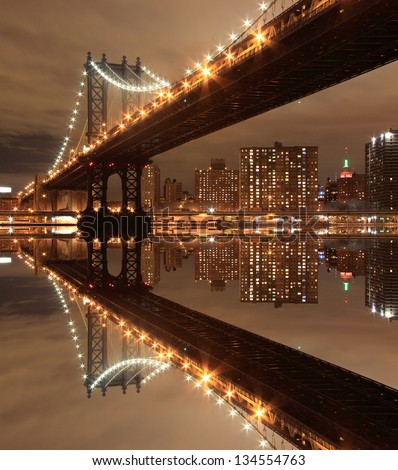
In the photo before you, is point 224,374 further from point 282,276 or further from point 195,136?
point 195,136

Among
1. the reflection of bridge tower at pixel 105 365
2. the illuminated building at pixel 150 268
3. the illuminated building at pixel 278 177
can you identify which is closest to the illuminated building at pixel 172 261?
the illuminated building at pixel 150 268

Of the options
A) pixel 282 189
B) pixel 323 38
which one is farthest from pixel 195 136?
pixel 282 189

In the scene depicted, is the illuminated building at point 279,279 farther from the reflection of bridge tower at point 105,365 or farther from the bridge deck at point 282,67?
the bridge deck at point 282,67

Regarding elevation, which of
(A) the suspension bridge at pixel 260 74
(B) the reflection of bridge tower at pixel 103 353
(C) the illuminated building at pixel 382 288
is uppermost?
(A) the suspension bridge at pixel 260 74

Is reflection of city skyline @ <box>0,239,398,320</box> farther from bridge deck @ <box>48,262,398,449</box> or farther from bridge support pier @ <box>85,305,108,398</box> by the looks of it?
bridge support pier @ <box>85,305,108,398</box>

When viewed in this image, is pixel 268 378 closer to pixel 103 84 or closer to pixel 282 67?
pixel 282 67

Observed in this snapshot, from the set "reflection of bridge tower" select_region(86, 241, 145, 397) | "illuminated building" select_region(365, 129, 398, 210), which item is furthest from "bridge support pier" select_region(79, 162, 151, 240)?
"illuminated building" select_region(365, 129, 398, 210)

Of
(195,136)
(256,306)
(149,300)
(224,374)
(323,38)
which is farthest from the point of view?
(195,136)
